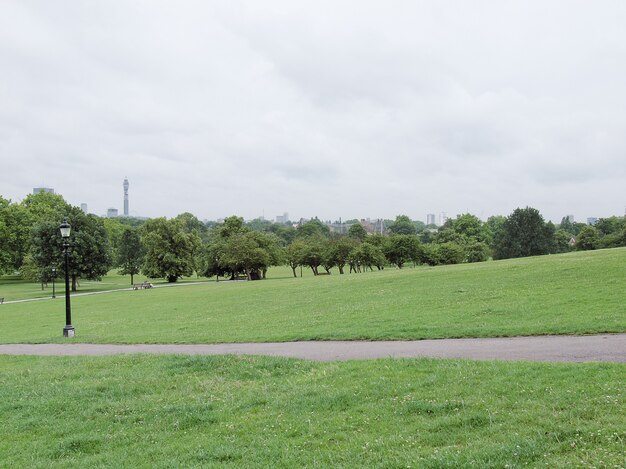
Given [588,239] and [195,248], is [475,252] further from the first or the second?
[195,248]

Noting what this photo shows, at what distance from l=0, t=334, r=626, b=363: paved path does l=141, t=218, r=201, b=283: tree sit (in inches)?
2432

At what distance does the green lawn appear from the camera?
5.12m

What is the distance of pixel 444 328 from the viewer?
45.0 ft

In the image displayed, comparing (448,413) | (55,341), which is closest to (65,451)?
(448,413)

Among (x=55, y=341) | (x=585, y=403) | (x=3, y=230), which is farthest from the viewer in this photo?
(x=3, y=230)

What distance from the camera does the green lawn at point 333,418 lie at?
5.12 meters

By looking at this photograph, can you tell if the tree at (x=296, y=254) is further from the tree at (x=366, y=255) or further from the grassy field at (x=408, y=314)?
the grassy field at (x=408, y=314)

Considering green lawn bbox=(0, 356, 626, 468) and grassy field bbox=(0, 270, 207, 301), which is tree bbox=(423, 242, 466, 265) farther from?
green lawn bbox=(0, 356, 626, 468)

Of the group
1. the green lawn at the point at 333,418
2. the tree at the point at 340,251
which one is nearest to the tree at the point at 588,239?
the tree at the point at 340,251

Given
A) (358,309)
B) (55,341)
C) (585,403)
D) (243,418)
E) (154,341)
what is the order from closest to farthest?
(585,403) < (243,418) < (154,341) < (55,341) < (358,309)

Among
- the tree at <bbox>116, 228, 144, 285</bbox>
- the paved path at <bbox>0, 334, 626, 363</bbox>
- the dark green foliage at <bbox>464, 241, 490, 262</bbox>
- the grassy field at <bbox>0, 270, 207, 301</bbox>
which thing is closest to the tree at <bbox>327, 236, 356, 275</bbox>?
the grassy field at <bbox>0, 270, 207, 301</bbox>

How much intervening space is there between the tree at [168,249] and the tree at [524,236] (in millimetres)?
58686

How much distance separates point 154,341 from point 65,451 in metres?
10.9

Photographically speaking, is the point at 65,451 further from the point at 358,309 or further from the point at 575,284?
the point at 575,284
